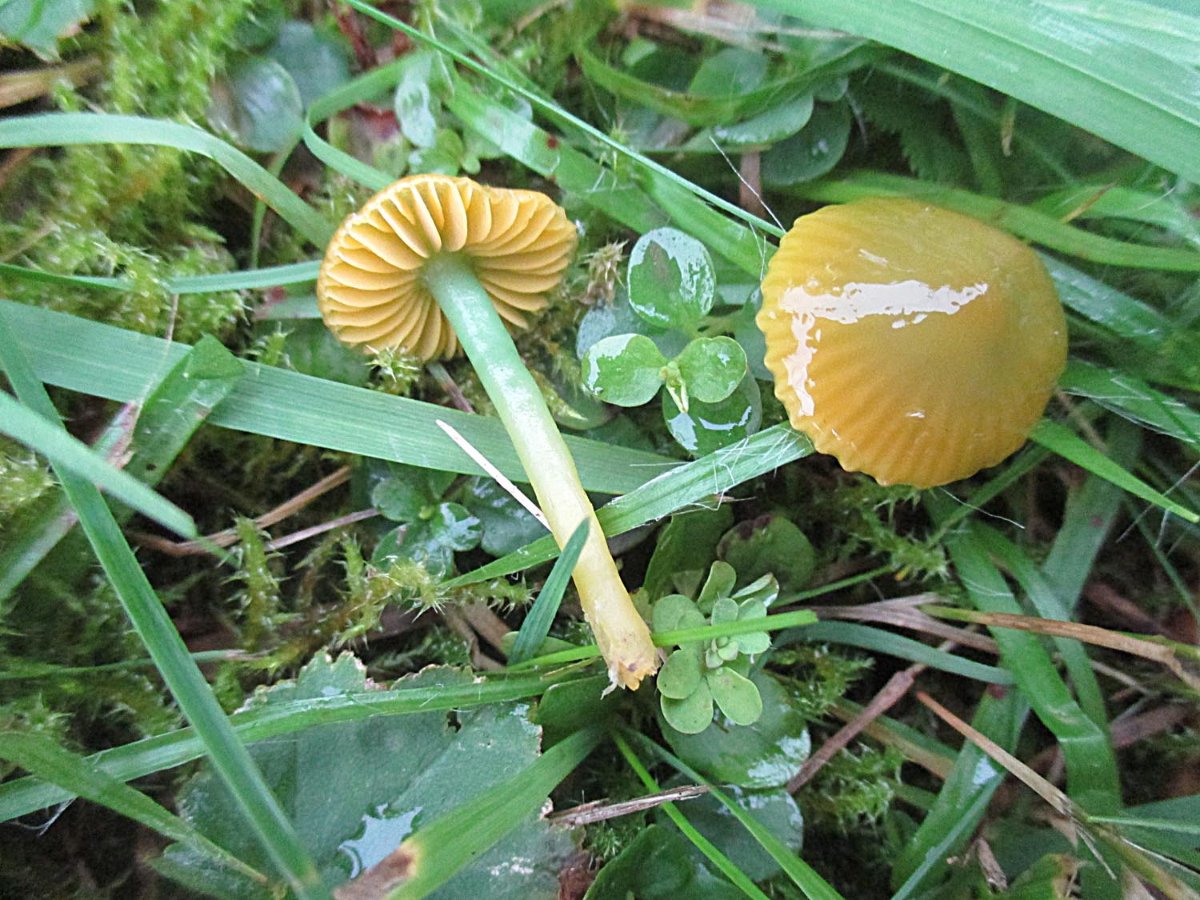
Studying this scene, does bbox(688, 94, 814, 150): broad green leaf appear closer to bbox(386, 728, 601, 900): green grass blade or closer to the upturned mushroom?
the upturned mushroom

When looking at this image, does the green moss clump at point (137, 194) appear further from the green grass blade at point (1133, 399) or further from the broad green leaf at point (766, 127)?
the green grass blade at point (1133, 399)

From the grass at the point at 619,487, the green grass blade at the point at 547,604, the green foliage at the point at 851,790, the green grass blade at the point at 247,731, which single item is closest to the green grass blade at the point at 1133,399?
the grass at the point at 619,487

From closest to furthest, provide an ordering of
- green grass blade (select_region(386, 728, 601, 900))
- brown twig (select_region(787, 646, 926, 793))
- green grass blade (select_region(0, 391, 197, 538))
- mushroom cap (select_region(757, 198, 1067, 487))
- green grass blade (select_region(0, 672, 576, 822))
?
green grass blade (select_region(0, 391, 197, 538))
green grass blade (select_region(386, 728, 601, 900))
green grass blade (select_region(0, 672, 576, 822))
mushroom cap (select_region(757, 198, 1067, 487))
brown twig (select_region(787, 646, 926, 793))

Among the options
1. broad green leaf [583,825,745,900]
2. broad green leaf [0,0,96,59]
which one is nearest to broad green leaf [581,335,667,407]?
broad green leaf [583,825,745,900]

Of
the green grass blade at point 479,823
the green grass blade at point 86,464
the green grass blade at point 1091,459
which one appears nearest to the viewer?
the green grass blade at point 86,464

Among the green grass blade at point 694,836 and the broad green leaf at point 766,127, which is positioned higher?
the broad green leaf at point 766,127

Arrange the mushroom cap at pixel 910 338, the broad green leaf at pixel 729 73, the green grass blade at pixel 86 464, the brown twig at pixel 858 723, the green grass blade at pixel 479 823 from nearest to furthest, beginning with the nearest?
the green grass blade at pixel 86 464, the green grass blade at pixel 479 823, the mushroom cap at pixel 910 338, the brown twig at pixel 858 723, the broad green leaf at pixel 729 73

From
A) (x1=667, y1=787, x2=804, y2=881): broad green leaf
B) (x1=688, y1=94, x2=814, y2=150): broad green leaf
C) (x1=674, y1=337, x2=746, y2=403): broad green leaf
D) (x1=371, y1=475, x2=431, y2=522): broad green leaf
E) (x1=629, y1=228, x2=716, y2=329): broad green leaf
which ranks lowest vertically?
(x1=667, y1=787, x2=804, y2=881): broad green leaf
